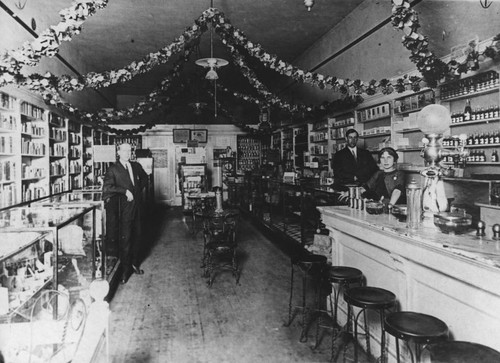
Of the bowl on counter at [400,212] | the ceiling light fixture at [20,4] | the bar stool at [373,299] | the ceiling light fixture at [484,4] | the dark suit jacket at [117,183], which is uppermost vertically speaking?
the ceiling light fixture at [20,4]

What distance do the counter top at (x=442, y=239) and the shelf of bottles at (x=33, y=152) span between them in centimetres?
532

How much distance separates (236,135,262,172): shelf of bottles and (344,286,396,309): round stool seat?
12.6 meters

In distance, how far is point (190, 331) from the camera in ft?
12.9

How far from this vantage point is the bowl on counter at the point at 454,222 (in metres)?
2.64

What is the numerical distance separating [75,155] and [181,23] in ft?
13.0

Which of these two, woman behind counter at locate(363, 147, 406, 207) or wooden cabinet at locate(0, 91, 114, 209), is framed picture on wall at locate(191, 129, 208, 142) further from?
woman behind counter at locate(363, 147, 406, 207)

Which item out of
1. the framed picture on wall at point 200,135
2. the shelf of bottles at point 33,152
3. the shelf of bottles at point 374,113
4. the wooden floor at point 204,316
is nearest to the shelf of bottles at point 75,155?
the shelf of bottles at point 33,152

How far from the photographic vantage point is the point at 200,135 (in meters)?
14.9

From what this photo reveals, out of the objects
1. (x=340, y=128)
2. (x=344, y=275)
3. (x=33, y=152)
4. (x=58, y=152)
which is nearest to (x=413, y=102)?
(x=340, y=128)

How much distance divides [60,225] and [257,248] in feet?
16.9

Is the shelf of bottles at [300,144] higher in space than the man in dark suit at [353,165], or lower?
higher

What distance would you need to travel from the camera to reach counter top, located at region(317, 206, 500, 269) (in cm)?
212

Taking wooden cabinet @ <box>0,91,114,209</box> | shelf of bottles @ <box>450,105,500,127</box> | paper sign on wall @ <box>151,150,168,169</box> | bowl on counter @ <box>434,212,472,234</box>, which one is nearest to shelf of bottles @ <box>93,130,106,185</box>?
wooden cabinet @ <box>0,91,114,209</box>

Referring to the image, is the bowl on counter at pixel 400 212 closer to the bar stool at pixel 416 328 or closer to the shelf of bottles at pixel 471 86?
the bar stool at pixel 416 328
